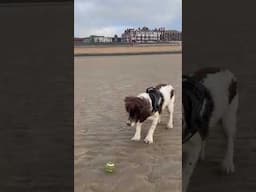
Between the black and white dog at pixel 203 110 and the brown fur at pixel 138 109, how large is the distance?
0.88 metres

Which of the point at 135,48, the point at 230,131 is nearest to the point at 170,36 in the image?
the point at 230,131

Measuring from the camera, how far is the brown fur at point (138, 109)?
3.77m

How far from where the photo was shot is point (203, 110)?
242cm

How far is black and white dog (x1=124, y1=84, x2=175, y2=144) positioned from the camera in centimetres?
380

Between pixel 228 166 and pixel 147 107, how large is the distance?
3.30ft

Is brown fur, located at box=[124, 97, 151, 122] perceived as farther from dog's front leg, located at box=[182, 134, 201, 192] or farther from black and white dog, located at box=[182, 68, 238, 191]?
dog's front leg, located at box=[182, 134, 201, 192]

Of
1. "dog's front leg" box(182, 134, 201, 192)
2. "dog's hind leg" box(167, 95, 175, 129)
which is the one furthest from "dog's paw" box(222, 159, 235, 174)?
"dog's hind leg" box(167, 95, 175, 129)

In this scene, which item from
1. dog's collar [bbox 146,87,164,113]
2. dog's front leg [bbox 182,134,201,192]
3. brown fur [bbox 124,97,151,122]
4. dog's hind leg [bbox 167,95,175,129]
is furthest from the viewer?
dog's hind leg [bbox 167,95,175,129]

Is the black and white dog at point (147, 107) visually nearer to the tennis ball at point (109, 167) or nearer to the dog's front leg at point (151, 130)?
the dog's front leg at point (151, 130)
